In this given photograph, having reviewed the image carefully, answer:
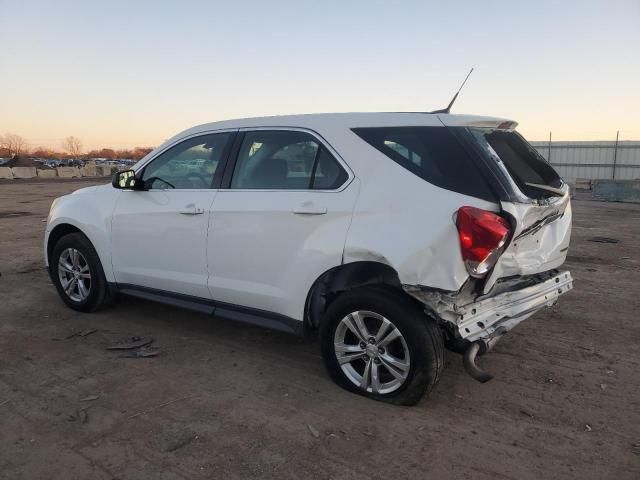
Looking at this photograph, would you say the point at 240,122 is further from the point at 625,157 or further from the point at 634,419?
the point at 625,157

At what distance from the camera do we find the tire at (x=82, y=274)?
5039 mm

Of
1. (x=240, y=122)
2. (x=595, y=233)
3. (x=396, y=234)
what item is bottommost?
(x=595, y=233)

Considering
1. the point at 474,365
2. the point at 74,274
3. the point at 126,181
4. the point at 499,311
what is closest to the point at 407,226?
the point at 499,311

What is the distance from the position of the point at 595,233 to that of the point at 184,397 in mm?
9909

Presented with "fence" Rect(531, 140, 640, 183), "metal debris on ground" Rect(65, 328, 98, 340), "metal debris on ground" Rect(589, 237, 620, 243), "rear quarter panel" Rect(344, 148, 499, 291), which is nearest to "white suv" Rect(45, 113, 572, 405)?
"rear quarter panel" Rect(344, 148, 499, 291)

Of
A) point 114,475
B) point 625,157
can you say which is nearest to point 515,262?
point 114,475

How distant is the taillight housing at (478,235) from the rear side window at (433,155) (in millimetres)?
134

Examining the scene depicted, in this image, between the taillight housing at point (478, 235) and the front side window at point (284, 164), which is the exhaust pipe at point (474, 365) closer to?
the taillight housing at point (478, 235)

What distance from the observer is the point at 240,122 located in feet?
13.8

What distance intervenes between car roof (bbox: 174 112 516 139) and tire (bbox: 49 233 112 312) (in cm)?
206

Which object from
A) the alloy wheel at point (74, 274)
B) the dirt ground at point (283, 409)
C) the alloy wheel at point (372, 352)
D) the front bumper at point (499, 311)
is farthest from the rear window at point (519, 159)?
the alloy wheel at point (74, 274)

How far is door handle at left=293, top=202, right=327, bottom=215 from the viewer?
348 cm

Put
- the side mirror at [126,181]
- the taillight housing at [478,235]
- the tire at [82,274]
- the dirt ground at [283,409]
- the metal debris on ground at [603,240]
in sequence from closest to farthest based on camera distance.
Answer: the dirt ground at [283,409] < the taillight housing at [478,235] < the side mirror at [126,181] < the tire at [82,274] < the metal debris on ground at [603,240]

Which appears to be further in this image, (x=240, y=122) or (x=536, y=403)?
(x=240, y=122)
